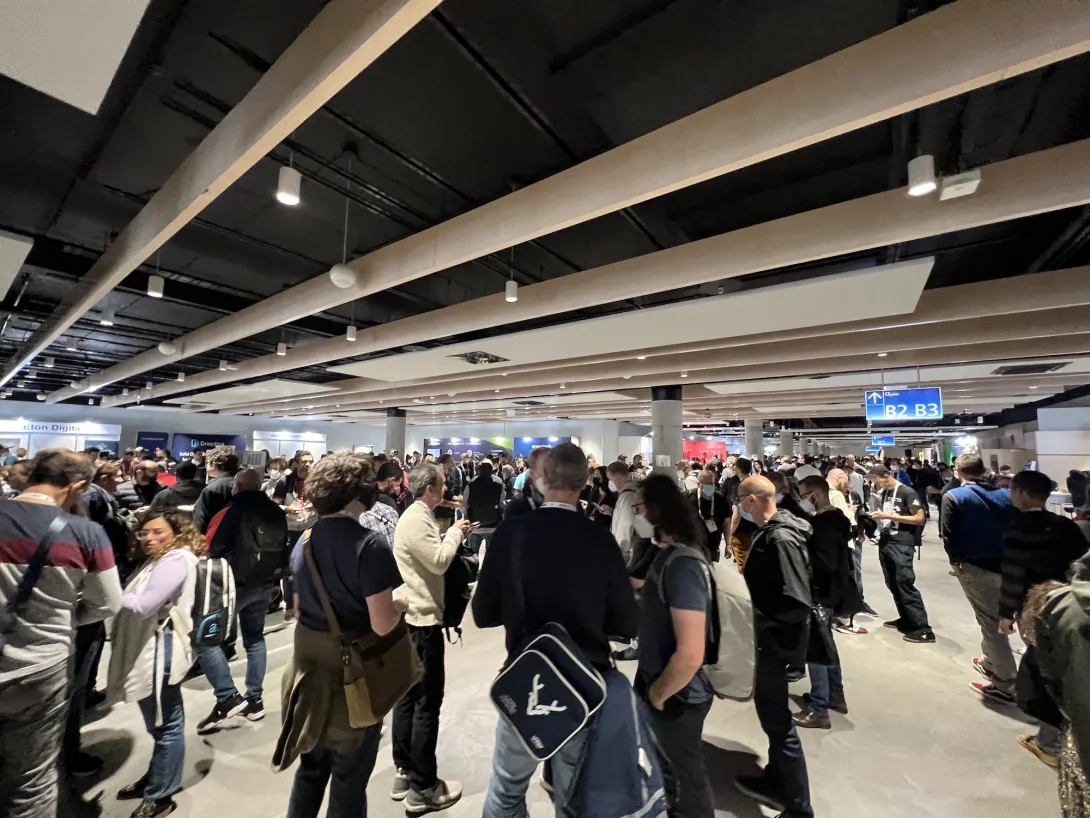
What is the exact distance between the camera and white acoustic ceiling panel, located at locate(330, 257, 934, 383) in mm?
4094

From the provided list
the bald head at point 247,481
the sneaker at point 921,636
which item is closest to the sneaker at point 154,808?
the bald head at point 247,481

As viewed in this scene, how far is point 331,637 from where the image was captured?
5.31 feet

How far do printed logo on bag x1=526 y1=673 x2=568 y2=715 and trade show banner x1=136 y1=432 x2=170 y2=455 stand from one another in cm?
2167

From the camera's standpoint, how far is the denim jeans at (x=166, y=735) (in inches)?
83.1

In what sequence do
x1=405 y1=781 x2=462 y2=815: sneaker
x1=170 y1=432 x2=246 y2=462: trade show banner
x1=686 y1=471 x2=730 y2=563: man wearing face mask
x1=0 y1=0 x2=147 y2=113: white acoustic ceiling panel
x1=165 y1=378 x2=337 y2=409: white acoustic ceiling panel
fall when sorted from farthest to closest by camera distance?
x1=170 y1=432 x2=246 y2=462: trade show banner, x1=165 y1=378 x2=337 y2=409: white acoustic ceiling panel, x1=686 y1=471 x2=730 y2=563: man wearing face mask, x1=405 y1=781 x2=462 y2=815: sneaker, x1=0 y1=0 x2=147 y2=113: white acoustic ceiling panel

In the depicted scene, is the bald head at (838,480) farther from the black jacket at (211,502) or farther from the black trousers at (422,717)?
the black jacket at (211,502)

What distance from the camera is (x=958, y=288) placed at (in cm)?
467

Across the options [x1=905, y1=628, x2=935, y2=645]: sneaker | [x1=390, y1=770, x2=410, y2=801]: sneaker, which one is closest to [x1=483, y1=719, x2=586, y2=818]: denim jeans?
[x1=390, y1=770, x2=410, y2=801]: sneaker

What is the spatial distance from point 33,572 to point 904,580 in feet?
19.8

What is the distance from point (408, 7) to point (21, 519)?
2315mm

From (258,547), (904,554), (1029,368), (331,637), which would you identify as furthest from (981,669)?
(1029,368)

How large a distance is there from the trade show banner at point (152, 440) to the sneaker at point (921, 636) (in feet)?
72.9

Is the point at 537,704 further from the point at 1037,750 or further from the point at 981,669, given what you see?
the point at 981,669

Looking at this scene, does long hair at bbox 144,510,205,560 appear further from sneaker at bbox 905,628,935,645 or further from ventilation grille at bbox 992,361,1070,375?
ventilation grille at bbox 992,361,1070,375
